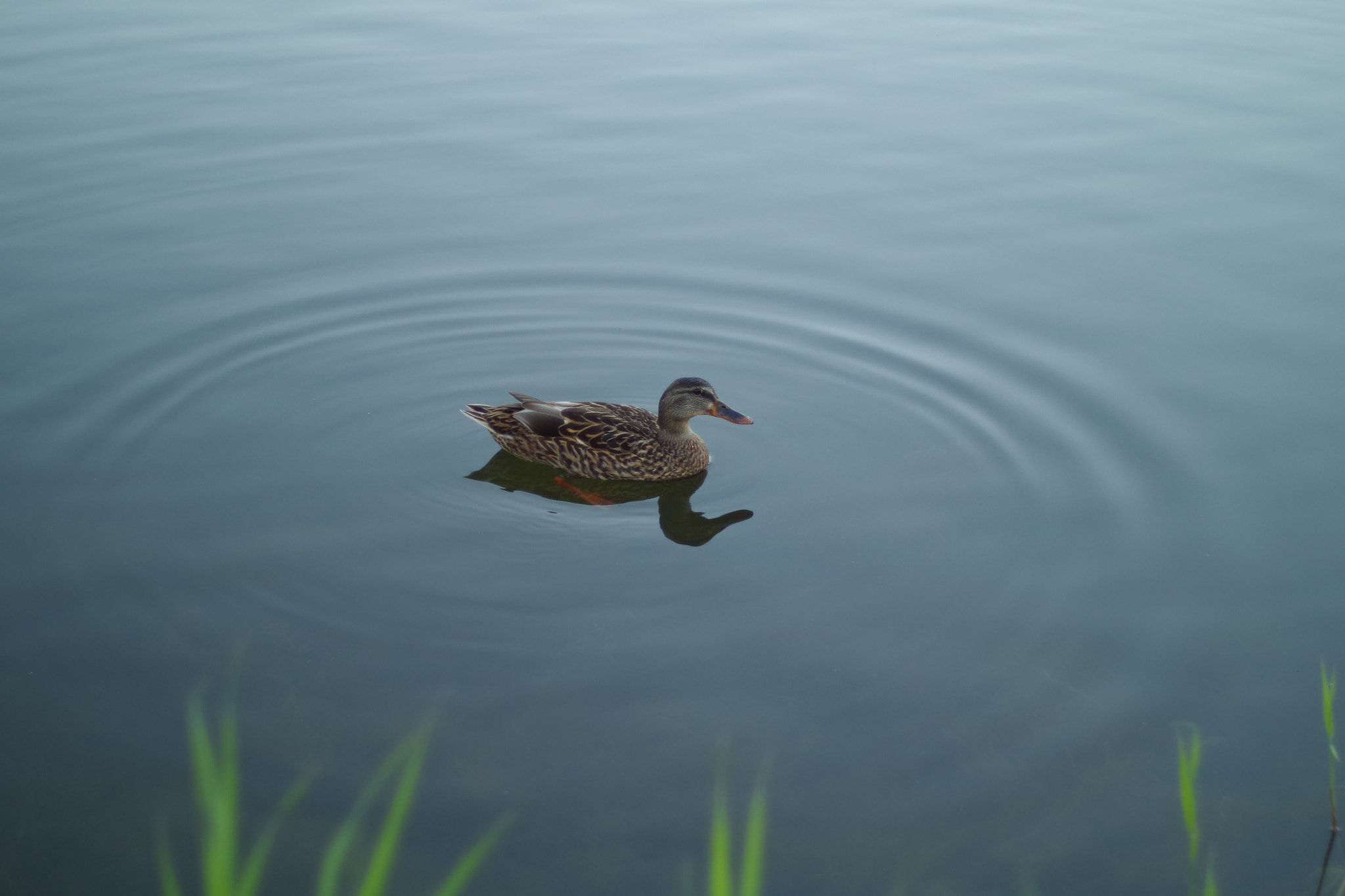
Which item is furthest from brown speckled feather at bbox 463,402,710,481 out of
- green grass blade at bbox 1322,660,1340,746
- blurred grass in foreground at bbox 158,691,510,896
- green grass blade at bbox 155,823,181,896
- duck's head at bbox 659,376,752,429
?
green grass blade at bbox 1322,660,1340,746

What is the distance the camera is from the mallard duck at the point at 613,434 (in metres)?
6.90

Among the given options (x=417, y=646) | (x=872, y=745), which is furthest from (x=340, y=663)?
(x=872, y=745)

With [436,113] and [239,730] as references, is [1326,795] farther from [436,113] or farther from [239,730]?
[436,113]

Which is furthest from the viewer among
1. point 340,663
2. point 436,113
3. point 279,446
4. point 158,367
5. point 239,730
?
point 436,113

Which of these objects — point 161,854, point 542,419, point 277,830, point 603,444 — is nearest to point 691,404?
point 603,444

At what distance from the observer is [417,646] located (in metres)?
5.19

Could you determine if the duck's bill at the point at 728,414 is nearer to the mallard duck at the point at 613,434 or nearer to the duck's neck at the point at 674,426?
the mallard duck at the point at 613,434

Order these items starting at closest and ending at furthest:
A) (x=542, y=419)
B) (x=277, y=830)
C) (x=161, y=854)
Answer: (x=161, y=854), (x=277, y=830), (x=542, y=419)

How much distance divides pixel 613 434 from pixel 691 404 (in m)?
0.47

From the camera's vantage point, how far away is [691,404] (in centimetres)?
690

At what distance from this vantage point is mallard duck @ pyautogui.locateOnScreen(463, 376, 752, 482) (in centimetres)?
690

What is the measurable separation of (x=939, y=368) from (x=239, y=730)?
15.7ft

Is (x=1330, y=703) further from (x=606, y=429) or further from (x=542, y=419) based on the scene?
(x=542, y=419)

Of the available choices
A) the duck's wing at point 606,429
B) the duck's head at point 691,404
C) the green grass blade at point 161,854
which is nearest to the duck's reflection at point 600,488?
the duck's wing at point 606,429
